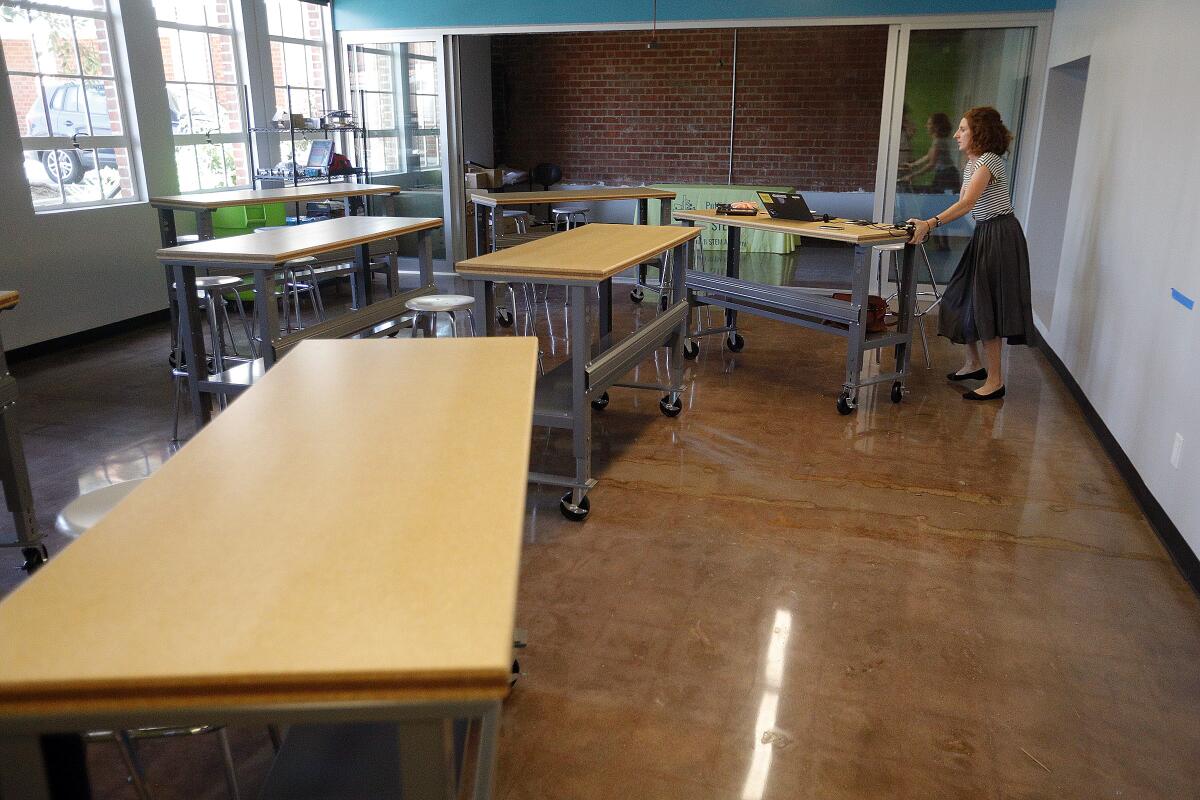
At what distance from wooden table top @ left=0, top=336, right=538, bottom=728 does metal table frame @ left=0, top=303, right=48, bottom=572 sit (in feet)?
5.19

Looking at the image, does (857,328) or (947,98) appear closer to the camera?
(857,328)

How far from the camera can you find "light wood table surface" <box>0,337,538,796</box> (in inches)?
40.5

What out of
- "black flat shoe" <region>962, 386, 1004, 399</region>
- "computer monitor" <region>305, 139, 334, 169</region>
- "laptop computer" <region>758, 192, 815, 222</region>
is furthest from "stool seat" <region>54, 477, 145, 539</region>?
"computer monitor" <region>305, 139, 334, 169</region>

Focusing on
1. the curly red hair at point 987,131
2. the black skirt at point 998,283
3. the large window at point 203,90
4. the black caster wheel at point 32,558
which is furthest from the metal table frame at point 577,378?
the large window at point 203,90

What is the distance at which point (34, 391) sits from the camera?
514 cm

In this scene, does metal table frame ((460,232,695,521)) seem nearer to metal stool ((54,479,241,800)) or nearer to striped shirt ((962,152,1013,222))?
metal stool ((54,479,241,800))

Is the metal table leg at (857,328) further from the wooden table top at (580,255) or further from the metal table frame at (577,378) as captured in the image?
the metal table frame at (577,378)

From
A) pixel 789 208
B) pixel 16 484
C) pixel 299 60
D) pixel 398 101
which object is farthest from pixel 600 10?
pixel 16 484

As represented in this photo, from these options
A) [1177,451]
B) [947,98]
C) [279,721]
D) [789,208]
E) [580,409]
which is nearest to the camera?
[279,721]

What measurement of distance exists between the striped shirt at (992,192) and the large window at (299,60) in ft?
18.7

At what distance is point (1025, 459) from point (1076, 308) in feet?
5.19

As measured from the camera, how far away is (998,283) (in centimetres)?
483

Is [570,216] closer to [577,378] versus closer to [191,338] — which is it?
[191,338]

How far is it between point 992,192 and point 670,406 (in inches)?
82.5
